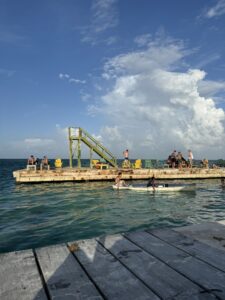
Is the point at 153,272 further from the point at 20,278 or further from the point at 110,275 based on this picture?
the point at 20,278

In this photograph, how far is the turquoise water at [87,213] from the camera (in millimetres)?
12346

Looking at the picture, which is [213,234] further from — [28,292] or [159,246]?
[28,292]

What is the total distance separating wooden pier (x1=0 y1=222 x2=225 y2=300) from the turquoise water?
19.8 ft

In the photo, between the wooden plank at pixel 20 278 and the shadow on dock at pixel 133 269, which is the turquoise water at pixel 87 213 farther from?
the shadow on dock at pixel 133 269

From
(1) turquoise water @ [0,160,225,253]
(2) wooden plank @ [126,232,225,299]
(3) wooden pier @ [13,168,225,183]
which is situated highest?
(3) wooden pier @ [13,168,225,183]

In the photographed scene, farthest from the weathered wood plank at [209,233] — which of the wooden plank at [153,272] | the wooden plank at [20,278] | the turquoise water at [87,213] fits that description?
the turquoise water at [87,213]

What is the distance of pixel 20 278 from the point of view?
436 cm

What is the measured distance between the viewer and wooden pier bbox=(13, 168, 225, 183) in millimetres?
32062

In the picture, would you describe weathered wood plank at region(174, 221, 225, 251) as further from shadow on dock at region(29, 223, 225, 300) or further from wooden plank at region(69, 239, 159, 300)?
wooden plank at region(69, 239, 159, 300)

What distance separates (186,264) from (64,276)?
218 centimetres

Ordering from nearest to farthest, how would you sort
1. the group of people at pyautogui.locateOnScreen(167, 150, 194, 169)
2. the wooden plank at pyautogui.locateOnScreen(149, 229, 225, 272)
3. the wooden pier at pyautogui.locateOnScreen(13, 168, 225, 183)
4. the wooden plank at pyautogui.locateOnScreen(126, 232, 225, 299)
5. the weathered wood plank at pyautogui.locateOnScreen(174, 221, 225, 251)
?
1. the wooden plank at pyautogui.locateOnScreen(126, 232, 225, 299)
2. the wooden plank at pyautogui.locateOnScreen(149, 229, 225, 272)
3. the weathered wood plank at pyautogui.locateOnScreen(174, 221, 225, 251)
4. the wooden pier at pyautogui.locateOnScreen(13, 168, 225, 183)
5. the group of people at pyautogui.locateOnScreen(167, 150, 194, 169)

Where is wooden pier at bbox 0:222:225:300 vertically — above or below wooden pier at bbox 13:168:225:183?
below

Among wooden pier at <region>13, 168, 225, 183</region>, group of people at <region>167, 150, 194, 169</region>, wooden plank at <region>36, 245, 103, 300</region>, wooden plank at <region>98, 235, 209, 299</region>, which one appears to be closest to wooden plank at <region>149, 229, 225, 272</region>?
wooden plank at <region>98, 235, 209, 299</region>

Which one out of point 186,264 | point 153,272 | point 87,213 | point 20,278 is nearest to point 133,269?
point 153,272
